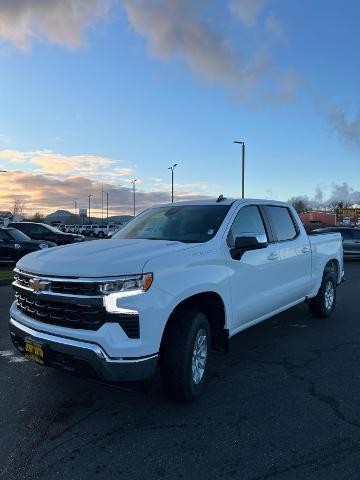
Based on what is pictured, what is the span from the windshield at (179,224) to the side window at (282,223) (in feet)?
3.51

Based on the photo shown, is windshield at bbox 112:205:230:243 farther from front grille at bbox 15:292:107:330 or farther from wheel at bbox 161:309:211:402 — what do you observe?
front grille at bbox 15:292:107:330

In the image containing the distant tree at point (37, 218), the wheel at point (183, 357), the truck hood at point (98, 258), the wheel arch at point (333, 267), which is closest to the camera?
the truck hood at point (98, 258)

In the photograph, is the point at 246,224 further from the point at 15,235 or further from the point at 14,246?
the point at 15,235

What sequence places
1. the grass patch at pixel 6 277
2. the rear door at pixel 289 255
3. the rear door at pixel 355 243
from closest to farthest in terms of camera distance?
1. the rear door at pixel 289 255
2. the grass patch at pixel 6 277
3. the rear door at pixel 355 243

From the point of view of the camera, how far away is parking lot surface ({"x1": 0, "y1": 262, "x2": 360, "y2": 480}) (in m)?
3.04

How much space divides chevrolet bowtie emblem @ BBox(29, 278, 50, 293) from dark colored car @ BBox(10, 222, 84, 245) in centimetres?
1796

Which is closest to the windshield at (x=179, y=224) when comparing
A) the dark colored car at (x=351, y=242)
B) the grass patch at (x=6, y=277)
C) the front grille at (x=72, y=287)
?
the front grille at (x=72, y=287)

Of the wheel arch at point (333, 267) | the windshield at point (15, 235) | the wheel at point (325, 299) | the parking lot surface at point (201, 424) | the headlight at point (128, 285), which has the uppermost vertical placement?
the headlight at point (128, 285)

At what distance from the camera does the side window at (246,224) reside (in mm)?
4863

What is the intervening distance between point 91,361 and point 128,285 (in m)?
0.66

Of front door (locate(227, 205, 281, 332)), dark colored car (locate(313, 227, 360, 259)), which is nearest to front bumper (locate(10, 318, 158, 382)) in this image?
front door (locate(227, 205, 281, 332))

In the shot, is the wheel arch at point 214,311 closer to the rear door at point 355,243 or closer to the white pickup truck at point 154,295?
the white pickup truck at point 154,295

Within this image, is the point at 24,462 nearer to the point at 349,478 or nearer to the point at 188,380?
the point at 188,380

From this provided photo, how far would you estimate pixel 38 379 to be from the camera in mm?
4684
